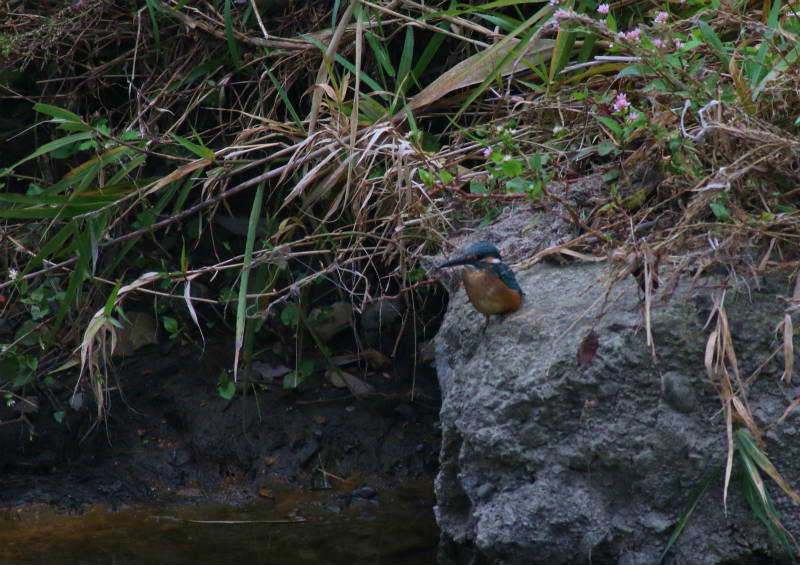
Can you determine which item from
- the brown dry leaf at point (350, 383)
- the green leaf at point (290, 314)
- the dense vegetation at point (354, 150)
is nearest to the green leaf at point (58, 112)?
the dense vegetation at point (354, 150)

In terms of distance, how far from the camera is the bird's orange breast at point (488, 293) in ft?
7.86

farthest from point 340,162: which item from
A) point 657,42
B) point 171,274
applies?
point 657,42

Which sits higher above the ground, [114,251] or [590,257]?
[590,257]

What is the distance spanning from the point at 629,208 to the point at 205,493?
74.0 inches

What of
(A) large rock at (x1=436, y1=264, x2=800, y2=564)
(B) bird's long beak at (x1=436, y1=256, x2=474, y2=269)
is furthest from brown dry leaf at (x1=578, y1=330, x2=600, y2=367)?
(B) bird's long beak at (x1=436, y1=256, x2=474, y2=269)

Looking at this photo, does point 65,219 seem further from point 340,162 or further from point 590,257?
point 590,257

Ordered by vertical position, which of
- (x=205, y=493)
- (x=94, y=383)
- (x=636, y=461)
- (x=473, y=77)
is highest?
(x=473, y=77)

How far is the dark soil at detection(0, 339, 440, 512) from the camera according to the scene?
3428 millimetres

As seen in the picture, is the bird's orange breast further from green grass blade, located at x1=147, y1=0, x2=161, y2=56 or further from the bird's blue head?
green grass blade, located at x1=147, y1=0, x2=161, y2=56

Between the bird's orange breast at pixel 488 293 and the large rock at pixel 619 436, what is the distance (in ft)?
0.30

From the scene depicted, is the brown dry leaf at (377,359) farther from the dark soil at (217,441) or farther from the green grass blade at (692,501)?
the green grass blade at (692,501)

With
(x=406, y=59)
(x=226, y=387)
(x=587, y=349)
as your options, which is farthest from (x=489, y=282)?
(x=226, y=387)

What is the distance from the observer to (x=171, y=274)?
9.96ft

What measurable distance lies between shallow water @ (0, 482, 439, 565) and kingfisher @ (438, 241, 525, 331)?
0.86m
